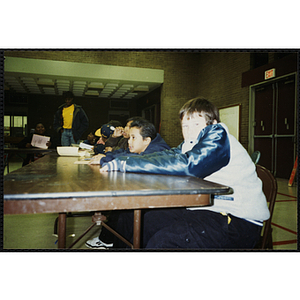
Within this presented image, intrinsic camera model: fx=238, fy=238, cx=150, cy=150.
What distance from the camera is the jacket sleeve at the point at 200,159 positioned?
85 cm

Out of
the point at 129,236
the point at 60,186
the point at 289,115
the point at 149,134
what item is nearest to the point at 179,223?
the point at 60,186

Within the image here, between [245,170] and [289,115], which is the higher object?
[289,115]

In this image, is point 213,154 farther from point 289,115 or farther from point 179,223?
point 289,115

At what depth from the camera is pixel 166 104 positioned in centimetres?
484

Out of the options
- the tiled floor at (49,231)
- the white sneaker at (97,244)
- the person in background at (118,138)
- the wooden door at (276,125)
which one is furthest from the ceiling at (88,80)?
the wooden door at (276,125)

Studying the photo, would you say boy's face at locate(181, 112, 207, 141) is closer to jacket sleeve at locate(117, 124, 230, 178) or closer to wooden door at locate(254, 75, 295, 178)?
jacket sleeve at locate(117, 124, 230, 178)

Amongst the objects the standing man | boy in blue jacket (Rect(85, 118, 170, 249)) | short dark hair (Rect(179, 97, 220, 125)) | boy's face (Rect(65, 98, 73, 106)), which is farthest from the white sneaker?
boy's face (Rect(65, 98, 73, 106))

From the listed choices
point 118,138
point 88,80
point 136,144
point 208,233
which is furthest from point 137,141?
point 88,80

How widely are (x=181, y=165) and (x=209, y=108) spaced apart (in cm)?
38

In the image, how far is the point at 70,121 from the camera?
2.87 meters

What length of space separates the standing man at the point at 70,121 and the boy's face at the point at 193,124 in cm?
201

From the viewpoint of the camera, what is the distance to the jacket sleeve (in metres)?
0.85

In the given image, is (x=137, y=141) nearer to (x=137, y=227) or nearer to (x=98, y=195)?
(x=137, y=227)

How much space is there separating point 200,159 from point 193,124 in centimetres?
32
